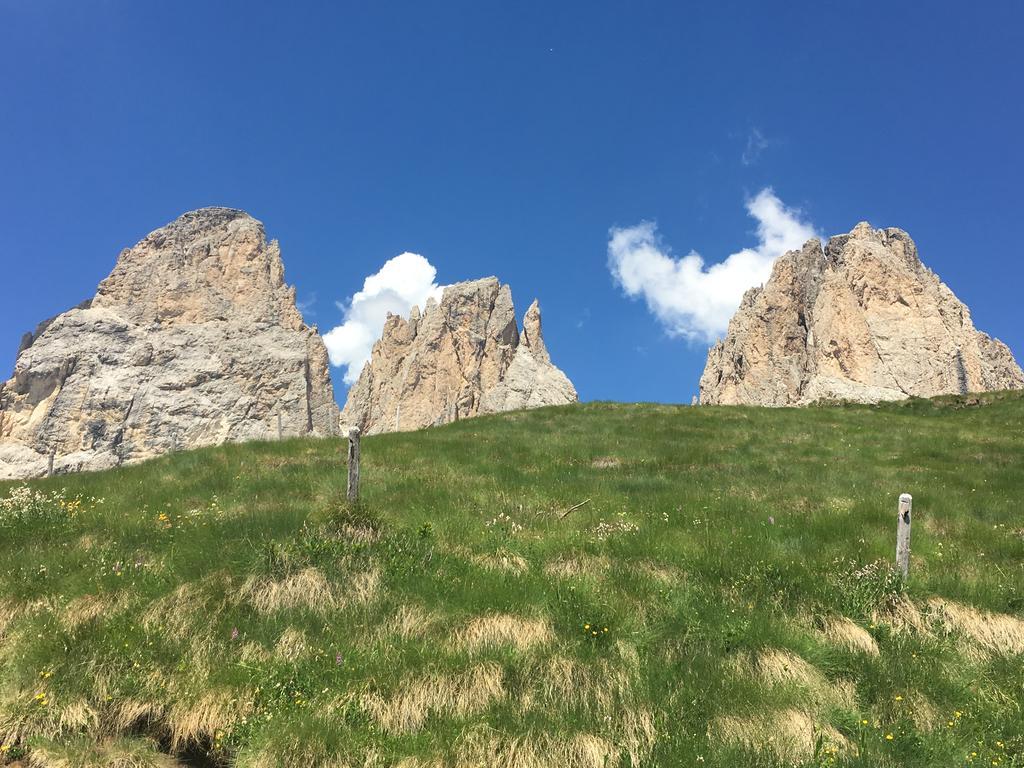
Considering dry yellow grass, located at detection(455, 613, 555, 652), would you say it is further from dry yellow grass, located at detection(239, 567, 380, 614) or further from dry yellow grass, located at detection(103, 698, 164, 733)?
dry yellow grass, located at detection(103, 698, 164, 733)

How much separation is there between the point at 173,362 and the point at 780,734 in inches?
7149

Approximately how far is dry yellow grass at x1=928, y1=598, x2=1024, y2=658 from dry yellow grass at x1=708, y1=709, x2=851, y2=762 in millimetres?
2934

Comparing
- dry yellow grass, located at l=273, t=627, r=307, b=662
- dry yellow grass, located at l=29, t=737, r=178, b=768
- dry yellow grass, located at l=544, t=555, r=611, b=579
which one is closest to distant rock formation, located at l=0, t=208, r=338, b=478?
dry yellow grass, located at l=544, t=555, r=611, b=579

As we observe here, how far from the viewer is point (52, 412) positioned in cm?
14325

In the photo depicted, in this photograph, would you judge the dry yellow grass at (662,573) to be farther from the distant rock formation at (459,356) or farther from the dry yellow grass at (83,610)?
the distant rock formation at (459,356)

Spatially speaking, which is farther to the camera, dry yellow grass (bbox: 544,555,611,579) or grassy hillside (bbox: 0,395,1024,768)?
dry yellow grass (bbox: 544,555,611,579)

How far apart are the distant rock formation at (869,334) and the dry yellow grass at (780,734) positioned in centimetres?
10654

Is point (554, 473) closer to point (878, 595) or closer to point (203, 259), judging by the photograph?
point (878, 595)

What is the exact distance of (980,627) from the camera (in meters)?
7.37

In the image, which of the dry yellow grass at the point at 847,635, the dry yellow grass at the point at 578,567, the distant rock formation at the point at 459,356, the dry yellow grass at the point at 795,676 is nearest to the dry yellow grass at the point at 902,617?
the dry yellow grass at the point at 847,635

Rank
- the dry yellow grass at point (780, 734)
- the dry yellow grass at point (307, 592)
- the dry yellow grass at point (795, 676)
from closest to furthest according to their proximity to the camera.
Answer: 1. the dry yellow grass at point (780, 734)
2. the dry yellow grass at point (795, 676)
3. the dry yellow grass at point (307, 592)

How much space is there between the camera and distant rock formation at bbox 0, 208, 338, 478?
144 meters

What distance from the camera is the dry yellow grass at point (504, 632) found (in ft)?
21.7

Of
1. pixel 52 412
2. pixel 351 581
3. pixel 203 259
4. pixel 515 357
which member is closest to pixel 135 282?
pixel 203 259
